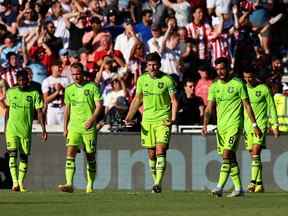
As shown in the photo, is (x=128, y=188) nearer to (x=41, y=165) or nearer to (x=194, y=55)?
(x=41, y=165)

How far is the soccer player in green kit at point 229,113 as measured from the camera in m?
19.2

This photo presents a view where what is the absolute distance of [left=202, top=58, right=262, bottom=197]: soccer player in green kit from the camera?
1922cm

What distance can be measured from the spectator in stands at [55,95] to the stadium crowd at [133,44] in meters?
0.02

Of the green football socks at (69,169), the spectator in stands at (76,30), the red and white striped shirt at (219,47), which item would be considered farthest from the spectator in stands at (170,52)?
the green football socks at (69,169)

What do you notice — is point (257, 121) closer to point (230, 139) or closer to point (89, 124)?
point (230, 139)

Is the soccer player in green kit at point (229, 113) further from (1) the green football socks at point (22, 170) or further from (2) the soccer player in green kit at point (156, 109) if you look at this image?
(1) the green football socks at point (22, 170)

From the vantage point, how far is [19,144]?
876 inches

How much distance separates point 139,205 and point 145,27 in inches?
413

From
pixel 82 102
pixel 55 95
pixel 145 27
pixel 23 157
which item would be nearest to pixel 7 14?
pixel 145 27

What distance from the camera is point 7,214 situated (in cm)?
1545

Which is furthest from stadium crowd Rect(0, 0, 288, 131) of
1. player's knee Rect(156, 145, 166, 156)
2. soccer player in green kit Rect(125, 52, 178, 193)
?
player's knee Rect(156, 145, 166, 156)

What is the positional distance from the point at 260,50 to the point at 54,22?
200 inches

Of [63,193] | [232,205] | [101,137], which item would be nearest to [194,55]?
[101,137]

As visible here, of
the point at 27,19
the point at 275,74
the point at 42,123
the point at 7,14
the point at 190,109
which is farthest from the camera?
the point at 7,14
